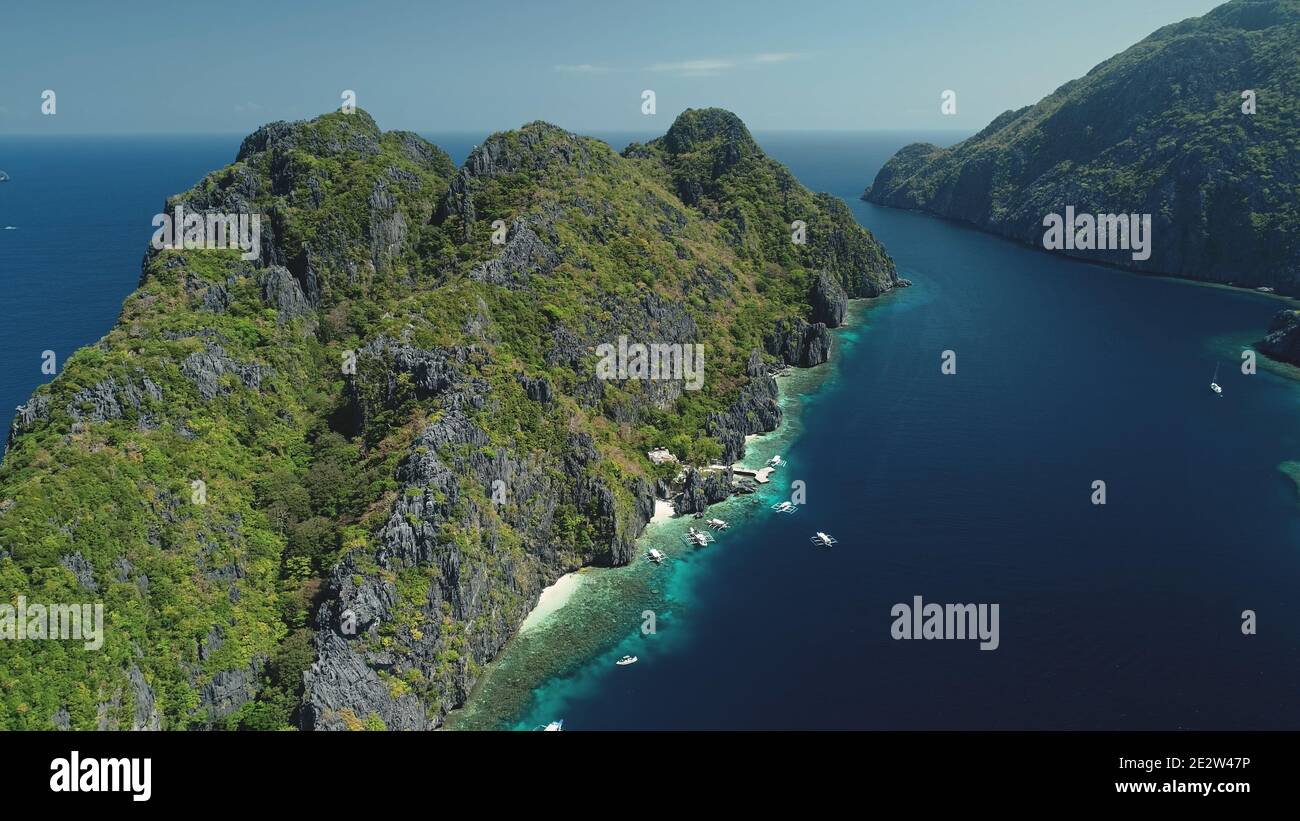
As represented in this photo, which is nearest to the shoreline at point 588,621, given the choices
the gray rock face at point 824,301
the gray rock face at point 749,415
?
the gray rock face at point 749,415

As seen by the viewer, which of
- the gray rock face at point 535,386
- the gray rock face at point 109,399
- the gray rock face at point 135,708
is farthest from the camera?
the gray rock face at point 535,386

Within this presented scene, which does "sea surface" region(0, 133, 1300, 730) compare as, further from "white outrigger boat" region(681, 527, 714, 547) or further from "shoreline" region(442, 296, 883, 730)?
"white outrigger boat" region(681, 527, 714, 547)

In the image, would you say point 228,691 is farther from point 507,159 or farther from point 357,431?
point 507,159

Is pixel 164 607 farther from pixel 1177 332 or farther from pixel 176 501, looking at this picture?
pixel 1177 332

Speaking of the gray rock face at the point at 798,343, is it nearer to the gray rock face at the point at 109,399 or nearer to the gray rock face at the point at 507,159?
the gray rock face at the point at 507,159

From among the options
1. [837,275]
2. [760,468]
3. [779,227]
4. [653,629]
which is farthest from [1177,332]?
[653,629]

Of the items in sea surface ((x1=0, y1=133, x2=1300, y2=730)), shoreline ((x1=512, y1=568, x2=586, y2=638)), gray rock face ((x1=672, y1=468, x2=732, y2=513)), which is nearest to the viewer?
sea surface ((x1=0, y1=133, x2=1300, y2=730))

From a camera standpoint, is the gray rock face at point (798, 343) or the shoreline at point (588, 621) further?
the gray rock face at point (798, 343)

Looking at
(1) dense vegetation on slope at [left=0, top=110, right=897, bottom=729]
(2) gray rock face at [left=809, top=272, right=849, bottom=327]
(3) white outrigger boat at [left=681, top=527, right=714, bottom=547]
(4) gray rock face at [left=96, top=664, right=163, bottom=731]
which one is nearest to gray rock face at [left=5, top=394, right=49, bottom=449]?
(1) dense vegetation on slope at [left=0, top=110, right=897, bottom=729]
